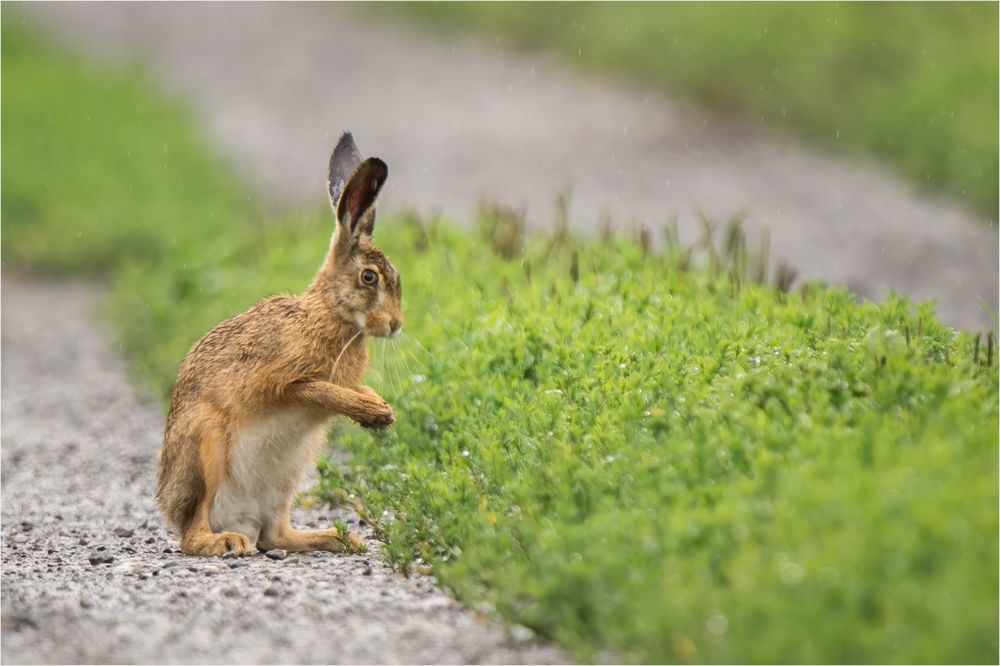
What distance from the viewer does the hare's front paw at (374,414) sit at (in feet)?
19.2

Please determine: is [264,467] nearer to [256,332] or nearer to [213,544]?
[213,544]

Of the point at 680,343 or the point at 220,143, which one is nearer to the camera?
the point at 680,343

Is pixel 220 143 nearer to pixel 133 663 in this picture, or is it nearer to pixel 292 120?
pixel 292 120

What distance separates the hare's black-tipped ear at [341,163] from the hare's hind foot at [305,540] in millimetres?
1445

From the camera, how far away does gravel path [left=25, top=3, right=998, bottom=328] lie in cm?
1170

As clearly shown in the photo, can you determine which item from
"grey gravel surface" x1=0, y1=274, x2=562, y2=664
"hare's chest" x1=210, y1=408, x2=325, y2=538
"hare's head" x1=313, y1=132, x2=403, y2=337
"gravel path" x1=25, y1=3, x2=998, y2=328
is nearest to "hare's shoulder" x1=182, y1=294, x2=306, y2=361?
"hare's head" x1=313, y1=132, x2=403, y2=337

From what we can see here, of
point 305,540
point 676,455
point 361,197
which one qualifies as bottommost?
point 305,540

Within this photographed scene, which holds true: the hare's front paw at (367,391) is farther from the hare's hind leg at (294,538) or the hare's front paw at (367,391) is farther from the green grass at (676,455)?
the hare's hind leg at (294,538)

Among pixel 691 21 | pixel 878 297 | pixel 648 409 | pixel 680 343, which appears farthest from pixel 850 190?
pixel 648 409

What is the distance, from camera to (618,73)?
55.6 feet

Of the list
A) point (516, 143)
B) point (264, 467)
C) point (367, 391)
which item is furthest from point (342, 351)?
point (516, 143)

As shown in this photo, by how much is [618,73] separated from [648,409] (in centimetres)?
1176

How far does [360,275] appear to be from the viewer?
5977mm

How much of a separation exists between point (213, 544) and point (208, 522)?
0.11m
